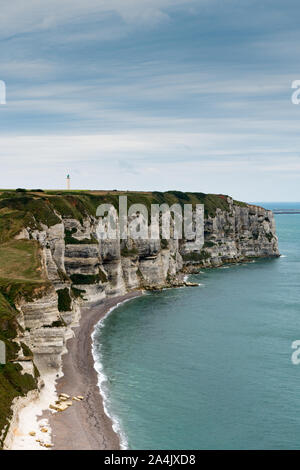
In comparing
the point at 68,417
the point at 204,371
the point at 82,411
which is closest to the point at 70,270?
the point at 204,371

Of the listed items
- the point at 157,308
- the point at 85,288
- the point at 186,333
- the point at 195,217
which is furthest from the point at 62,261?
the point at 195,217

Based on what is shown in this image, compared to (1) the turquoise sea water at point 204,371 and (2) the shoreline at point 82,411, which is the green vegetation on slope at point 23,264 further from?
(1) the turquoise sea water at point 204,371

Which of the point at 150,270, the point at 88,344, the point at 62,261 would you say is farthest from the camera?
the point at 150,270

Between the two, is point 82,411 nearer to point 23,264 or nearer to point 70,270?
point 23,264

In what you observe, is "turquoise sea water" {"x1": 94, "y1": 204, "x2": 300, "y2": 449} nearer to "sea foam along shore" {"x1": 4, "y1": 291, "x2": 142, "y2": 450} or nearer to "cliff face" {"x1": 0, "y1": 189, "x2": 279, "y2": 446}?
"sea foam along shore" {"x1": 4, "y1": 291, "x2": 142, "y2": 450}
